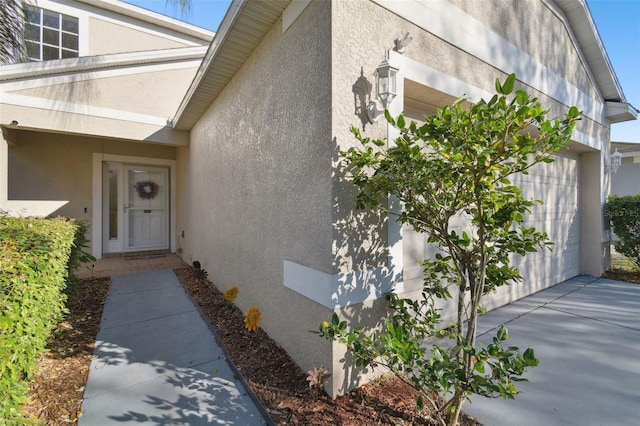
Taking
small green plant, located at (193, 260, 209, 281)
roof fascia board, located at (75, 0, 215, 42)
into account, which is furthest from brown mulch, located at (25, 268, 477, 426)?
roof fascia board, located at (75, 0, 215, 42)

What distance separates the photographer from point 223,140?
17.3 ft

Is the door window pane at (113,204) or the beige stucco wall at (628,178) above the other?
the beige stucco wall at (628,178)

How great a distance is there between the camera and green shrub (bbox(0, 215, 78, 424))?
6.38ft

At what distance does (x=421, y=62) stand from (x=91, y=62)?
22.9 feet

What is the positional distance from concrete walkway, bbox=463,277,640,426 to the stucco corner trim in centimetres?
116

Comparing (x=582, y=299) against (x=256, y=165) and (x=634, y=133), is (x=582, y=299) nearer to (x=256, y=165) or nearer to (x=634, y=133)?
(x=256, y=165)

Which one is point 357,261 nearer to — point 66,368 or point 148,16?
point 66,368

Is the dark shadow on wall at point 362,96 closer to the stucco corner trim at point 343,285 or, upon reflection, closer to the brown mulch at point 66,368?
the stucco corner trim at point 343,285

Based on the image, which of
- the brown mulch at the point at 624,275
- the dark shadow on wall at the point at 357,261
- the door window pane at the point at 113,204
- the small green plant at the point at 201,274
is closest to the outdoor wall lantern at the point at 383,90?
the dark shadow on wall at the point at 357,261

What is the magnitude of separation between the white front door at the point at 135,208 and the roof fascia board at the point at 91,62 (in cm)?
309

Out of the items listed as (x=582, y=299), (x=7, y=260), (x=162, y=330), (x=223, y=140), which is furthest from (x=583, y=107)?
(x=7, y=260)

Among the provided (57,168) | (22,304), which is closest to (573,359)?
(22,304)

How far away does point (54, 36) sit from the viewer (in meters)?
8.26

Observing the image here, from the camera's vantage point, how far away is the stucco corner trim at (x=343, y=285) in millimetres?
2416
